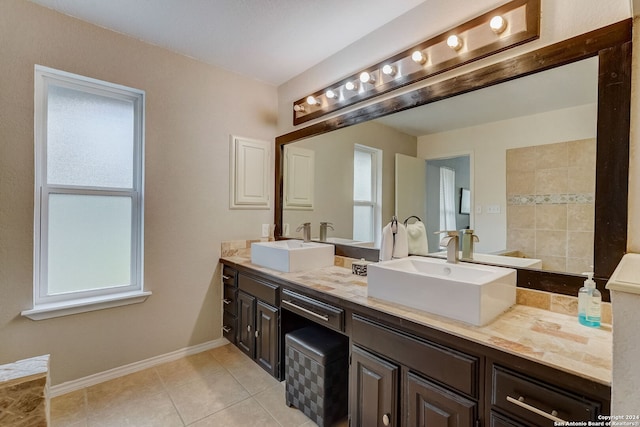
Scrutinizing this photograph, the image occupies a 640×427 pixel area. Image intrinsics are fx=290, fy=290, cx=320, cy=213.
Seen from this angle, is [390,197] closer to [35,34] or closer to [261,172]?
[261,172]

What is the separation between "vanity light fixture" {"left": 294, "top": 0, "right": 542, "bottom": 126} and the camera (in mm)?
1336

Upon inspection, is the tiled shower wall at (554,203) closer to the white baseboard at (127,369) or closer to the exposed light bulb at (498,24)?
the exposed light bulb at (498,24)

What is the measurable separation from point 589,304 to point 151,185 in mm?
2620

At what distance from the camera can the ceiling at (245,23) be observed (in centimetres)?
175

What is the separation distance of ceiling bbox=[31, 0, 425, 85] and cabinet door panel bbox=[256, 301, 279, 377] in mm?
1906

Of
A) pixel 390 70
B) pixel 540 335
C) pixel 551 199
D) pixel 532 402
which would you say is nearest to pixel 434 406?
pixel 532 402

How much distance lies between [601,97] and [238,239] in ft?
8.30

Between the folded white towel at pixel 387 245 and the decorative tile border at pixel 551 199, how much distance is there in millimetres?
689

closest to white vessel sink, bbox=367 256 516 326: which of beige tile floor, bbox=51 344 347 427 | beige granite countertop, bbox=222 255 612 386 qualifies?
beige granite countertop, bbox=222 255 612 386

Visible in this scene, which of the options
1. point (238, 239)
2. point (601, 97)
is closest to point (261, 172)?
point (238, 239)

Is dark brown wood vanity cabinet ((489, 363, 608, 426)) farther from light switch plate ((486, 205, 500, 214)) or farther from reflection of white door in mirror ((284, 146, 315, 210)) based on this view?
reflection of white door in mirror ((284, 146, 315, 210))

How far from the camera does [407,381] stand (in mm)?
1202

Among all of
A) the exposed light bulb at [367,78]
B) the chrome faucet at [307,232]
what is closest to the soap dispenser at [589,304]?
the exposed light bulb at [367,78]

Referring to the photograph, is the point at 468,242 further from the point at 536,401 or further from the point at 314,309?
the point at 314,309
